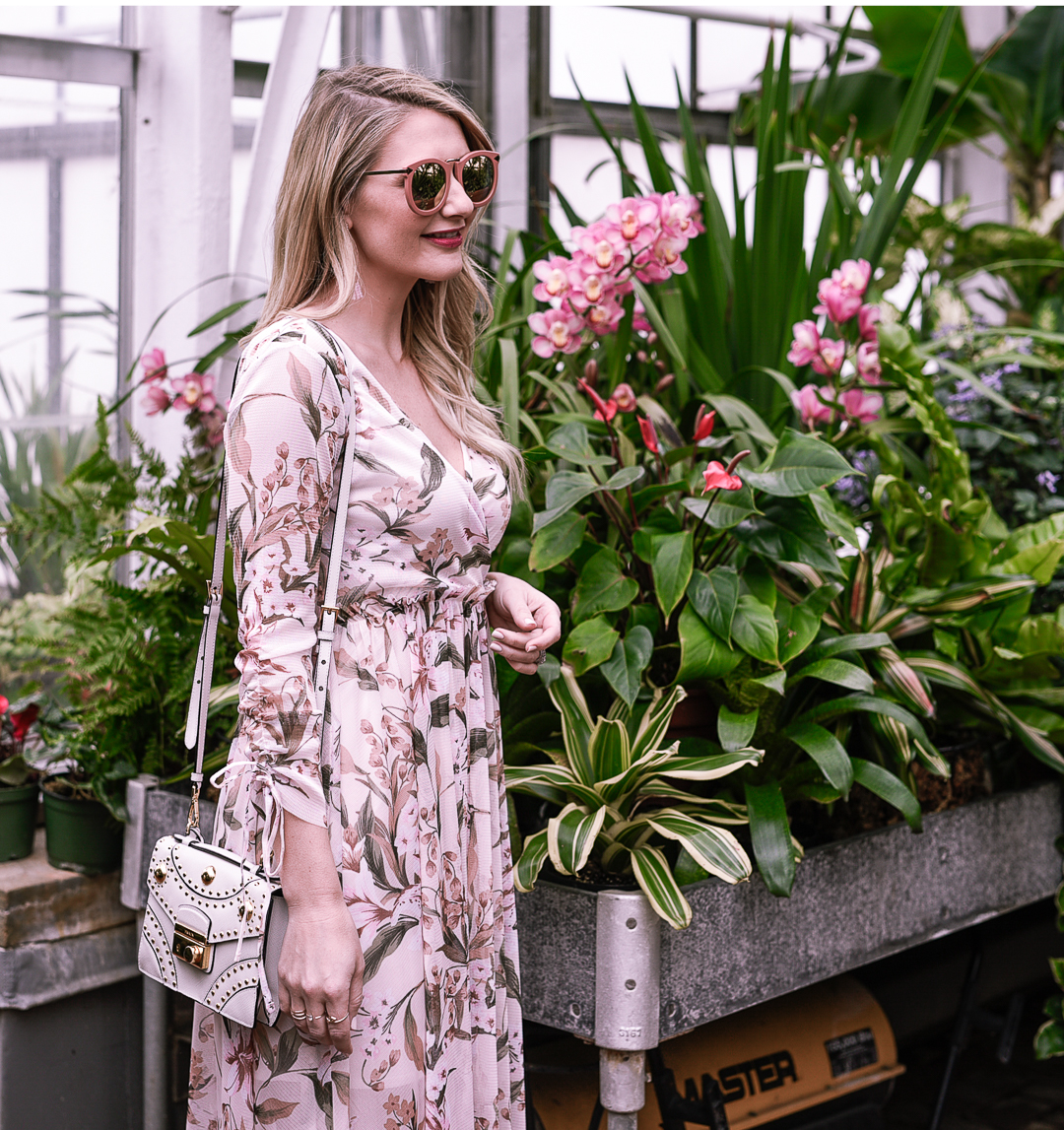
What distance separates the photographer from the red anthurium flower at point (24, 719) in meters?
1.94

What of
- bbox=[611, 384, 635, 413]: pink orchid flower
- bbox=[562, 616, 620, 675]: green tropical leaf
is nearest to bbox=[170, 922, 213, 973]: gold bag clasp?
bbox=[562, 616, 620, 675]: green tropical leaf

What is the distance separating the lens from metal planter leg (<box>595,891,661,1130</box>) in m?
1.43

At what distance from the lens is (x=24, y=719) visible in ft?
6.39

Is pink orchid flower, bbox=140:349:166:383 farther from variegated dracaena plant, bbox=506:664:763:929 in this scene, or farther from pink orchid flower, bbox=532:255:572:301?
variegated dracaena plant, bbox=506:664:763:929

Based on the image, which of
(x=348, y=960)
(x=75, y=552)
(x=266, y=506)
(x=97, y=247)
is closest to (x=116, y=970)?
(x=75, y=552)

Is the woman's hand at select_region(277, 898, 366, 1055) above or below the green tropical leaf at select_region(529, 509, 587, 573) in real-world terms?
below

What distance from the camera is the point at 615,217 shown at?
5.63 ft

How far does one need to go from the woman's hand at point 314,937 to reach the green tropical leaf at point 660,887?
1.59 ft

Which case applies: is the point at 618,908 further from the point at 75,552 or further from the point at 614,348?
the point at 75,552

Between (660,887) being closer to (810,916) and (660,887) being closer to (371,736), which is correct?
(810,916)

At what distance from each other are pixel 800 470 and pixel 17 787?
4.20ft

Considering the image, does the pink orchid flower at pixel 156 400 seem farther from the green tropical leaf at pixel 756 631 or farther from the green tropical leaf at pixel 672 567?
the green tropical leaf at pixel 756 631

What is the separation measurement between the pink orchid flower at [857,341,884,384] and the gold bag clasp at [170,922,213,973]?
4.39 ft

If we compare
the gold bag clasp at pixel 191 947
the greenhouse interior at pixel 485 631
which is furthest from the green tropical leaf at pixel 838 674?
the gold bag clasp at pixel 191 947
